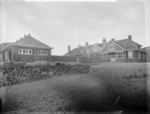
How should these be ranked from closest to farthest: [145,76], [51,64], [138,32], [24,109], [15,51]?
[24,109]
[145,76]
[138,32]
[51,64]
[15,51]

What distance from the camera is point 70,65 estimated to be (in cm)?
305

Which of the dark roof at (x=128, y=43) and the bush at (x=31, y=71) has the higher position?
the dark roof at (x=128, y=43)

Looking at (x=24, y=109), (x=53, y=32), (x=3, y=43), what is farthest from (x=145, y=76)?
(x=3, y=43)

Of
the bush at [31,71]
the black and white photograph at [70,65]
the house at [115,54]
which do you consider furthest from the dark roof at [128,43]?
the bush at [31,71]

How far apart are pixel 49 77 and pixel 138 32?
239 centimetres

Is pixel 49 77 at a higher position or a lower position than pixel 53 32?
lower

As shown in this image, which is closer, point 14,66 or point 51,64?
point 14,66

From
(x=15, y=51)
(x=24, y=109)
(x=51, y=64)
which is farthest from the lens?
(x=15, y=51)

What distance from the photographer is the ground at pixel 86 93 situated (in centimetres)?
225

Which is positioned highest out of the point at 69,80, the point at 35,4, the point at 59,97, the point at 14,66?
the point at 35,4

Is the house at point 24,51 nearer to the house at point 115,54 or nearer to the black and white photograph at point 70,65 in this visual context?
the black and white photograph at point 70,65

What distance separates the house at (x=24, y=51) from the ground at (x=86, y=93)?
0.77 meters

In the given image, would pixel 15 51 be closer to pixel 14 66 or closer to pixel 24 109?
pixel 14 66

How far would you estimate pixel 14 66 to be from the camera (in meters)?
2.80
